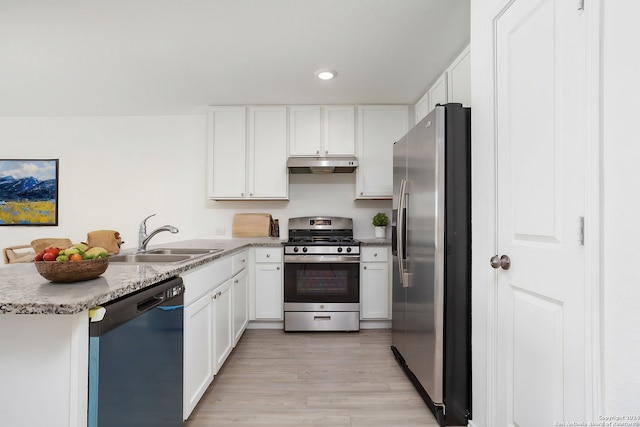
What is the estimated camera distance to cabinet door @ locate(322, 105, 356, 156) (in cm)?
356

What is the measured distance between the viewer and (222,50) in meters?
2.45

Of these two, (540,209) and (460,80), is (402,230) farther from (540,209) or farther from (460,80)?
(460,80)

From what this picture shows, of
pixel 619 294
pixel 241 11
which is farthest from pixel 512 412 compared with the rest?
pixel 241 11

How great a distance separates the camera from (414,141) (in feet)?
7.08

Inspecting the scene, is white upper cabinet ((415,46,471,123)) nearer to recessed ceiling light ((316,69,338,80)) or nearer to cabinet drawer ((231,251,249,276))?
recessed ceiling light ((316,69,338,80))

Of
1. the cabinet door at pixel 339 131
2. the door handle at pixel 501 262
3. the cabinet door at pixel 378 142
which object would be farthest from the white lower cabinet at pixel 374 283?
the door handle at pixel 501 262

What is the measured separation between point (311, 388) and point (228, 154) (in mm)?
2481

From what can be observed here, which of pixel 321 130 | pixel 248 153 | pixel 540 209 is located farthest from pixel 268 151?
pixel 540 209

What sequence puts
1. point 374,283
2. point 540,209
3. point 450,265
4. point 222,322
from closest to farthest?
1. point 540,209
2. point 450,265
3. point 222,322
4. point 374,283

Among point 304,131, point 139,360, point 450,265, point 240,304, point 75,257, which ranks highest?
point 304,131

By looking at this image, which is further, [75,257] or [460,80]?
[460,80]

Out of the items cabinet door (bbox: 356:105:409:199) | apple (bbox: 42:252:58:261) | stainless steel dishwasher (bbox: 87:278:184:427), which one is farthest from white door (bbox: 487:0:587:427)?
cabinet door (bbox: 356:105:409:199)

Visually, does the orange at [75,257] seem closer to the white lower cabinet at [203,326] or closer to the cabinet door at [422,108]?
the white lower cabinet at [203,326]

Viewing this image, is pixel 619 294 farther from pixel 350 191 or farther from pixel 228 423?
pixel 350 191
